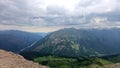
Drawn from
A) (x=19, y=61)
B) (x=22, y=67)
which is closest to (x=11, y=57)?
(x=19, y=61)

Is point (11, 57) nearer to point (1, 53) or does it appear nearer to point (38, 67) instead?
point (1, 53)

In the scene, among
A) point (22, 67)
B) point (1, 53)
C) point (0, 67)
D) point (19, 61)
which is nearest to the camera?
point (0, 67)

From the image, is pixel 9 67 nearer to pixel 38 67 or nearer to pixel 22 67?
pixel 22 67

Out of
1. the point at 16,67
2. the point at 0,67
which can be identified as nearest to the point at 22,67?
the point at 16,67

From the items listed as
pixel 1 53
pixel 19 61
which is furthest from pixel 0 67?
pixel 1 53

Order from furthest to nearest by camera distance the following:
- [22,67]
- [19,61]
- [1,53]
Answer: [1,53] → [19,61] → [22,67]

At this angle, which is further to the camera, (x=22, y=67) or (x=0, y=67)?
(x=22, y=67)

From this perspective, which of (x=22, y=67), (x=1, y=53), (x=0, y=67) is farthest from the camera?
(x=1, y=53)

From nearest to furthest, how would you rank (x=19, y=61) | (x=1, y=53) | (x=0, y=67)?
(x=0, y=67), (x=19, y=61), (x=1, y=53)

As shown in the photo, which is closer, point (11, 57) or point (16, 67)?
point (16, 67)
